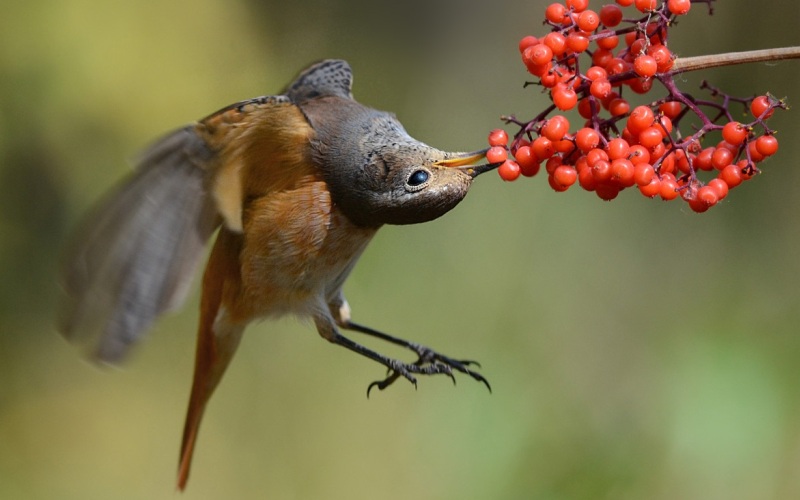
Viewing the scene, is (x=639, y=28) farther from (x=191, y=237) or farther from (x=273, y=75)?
(x=273, y=75)

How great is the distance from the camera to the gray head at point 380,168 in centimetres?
222

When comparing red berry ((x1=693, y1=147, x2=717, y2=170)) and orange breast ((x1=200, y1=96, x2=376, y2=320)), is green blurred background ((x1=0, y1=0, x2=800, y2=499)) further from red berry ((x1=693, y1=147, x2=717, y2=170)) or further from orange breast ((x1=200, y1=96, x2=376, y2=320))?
red berry ((x1=693, y1=147, x2=717, y2=170))

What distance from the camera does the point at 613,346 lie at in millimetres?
3816

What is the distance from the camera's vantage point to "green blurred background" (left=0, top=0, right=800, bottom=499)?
363cm

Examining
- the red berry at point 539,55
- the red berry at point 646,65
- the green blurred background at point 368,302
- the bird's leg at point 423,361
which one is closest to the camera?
the red berry at point 646,65

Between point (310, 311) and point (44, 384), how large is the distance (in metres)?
1.86

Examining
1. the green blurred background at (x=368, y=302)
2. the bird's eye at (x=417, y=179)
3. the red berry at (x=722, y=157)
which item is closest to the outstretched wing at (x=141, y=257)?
the bird's eye at (x=417, y=179)

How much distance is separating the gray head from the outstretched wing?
1.15 ft

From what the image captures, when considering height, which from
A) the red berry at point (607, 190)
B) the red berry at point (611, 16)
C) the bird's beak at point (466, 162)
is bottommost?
the bird's beak at point (466, 162)

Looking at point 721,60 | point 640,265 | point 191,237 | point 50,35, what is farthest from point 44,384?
point 721,60

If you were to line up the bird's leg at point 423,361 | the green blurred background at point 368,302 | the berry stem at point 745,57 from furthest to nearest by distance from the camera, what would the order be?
the green blurred background at point 368,302, the bird's leg at point 423,361, the berry stem at point 745,57

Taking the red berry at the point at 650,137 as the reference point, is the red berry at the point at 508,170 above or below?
below

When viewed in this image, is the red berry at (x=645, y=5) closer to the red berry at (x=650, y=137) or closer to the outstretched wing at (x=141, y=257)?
the red berry at (x=650, y=137)

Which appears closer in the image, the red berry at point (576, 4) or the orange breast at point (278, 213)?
the red berry at point (576, 4)
